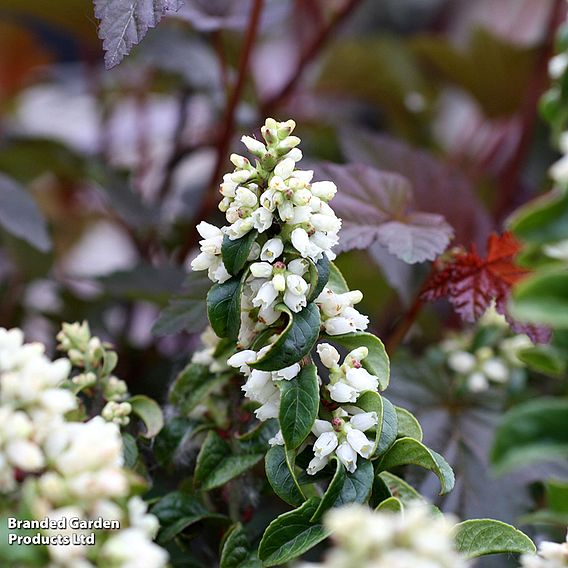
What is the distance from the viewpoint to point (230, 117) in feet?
2.54

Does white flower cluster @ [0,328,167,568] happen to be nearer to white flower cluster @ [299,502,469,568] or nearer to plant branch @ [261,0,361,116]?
white flower cluster @ [299,502,469,568]

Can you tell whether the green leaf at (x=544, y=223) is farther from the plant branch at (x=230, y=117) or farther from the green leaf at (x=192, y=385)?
the plant branch at (x=230, y=117)

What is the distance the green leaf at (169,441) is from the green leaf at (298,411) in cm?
12

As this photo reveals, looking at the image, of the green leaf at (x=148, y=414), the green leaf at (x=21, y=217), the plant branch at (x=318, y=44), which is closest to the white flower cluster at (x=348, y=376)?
the green leaf at (x=148, y=414)

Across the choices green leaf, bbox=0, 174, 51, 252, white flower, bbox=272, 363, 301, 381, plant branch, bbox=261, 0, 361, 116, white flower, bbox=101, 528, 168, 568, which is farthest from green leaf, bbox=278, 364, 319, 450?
plant branch, bbox=261, 0, 361, 116

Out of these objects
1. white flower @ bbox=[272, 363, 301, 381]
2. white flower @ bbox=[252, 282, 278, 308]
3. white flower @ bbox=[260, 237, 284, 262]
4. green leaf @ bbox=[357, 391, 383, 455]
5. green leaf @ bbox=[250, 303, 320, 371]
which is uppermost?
white flower @ bbox=[260, 237, 284, 262]

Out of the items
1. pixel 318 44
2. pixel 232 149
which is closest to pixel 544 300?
pixel 318 44

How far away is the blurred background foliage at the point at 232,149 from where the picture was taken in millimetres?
673

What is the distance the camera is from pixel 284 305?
0.40 meters

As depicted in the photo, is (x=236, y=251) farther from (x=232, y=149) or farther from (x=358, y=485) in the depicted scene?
(x=232, y=149)

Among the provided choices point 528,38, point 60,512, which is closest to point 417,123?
point 528,38

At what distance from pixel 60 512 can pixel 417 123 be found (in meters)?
1.02

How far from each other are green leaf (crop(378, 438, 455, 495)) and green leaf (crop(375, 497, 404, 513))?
0.13 ft

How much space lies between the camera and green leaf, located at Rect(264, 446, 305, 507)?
41 centimetres
